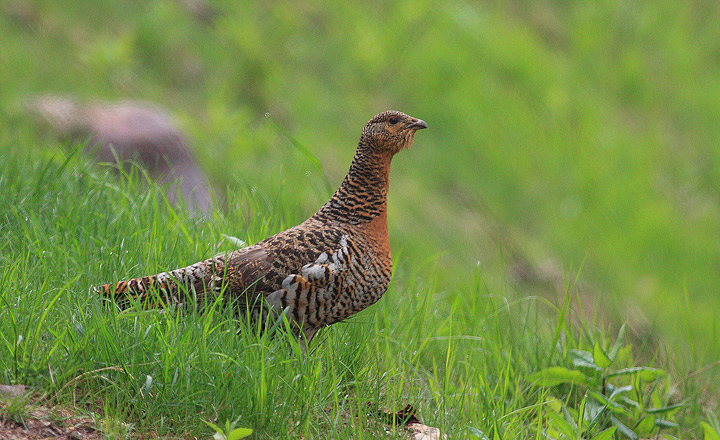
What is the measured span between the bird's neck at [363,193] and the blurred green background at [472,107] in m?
3.45

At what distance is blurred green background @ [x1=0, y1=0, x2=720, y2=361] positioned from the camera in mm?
9266

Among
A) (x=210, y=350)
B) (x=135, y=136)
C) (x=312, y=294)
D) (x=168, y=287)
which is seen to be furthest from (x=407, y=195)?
(x=210, y=350)

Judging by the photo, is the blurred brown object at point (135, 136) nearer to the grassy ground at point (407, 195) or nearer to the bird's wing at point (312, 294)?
the grassy ground at point (407, 195)

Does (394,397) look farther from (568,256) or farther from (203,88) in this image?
(203,88)

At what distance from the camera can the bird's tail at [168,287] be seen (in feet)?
13.1

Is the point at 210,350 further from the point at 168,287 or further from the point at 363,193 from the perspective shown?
the point at 363,193

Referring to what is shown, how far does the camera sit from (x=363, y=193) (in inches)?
178

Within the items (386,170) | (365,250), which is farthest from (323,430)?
(386,170)

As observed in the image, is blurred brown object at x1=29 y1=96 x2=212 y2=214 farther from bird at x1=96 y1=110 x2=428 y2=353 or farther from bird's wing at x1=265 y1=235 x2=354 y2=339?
bird's wing at x1=265 y1=235 x2=354 y2=339

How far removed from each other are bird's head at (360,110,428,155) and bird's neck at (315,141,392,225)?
5 cm

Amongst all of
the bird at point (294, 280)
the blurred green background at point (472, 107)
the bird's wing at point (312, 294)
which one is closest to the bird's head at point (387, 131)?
the bird at point (294, 280)

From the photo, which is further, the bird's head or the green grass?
the bird's head

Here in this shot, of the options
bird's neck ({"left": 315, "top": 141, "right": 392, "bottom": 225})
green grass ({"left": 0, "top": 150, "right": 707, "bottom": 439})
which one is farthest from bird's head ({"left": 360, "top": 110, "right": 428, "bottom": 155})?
green grass ({"left": 0, "top": 150, "right": 707, "bottom": 439})

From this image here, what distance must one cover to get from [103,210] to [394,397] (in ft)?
8.03
